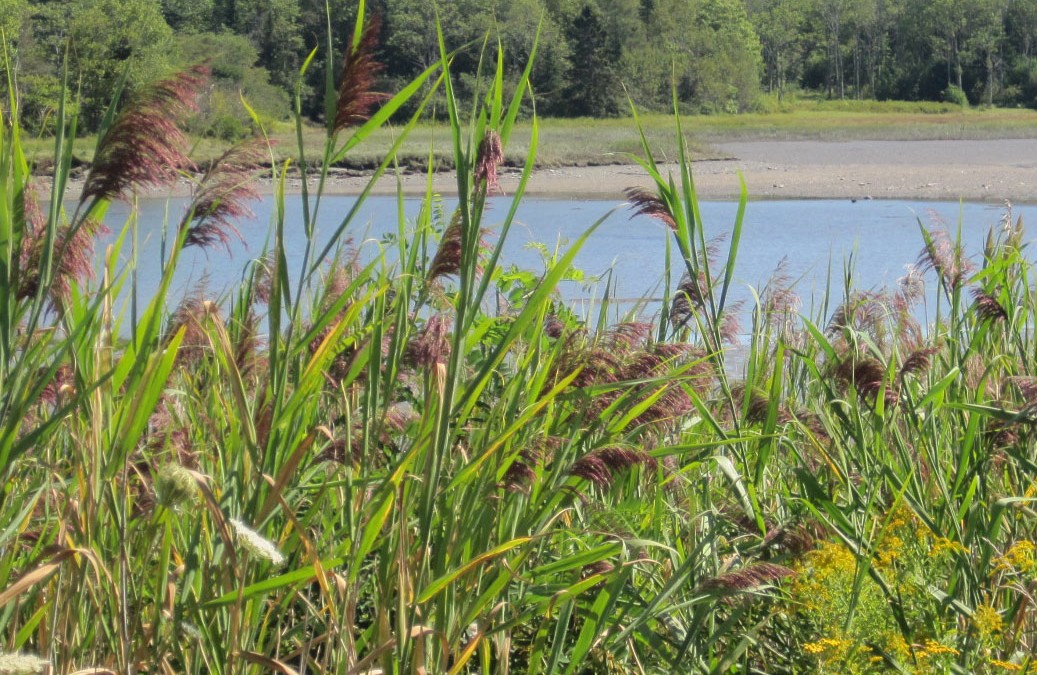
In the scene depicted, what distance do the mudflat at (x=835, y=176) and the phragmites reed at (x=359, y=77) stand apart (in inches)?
681

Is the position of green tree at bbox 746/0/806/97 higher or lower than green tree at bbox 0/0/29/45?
higher

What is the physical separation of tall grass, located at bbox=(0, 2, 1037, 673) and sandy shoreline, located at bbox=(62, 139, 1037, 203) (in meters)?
16.4

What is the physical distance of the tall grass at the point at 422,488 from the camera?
1334mm

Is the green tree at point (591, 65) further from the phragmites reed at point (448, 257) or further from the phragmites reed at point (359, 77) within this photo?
the phragmites reed at point (359, 77)

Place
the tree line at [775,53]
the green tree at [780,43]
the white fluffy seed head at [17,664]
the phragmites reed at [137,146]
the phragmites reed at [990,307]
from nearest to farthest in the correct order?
the white fluffy seed head at [17,664] → the phragmites reed at [137,146] → the phragmites reed at [990,307] → the tree line at [775,53] → the green tree at [780,43]

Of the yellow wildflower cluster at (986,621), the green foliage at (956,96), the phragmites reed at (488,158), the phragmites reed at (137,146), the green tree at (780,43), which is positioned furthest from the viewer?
the green tree at (780,43)

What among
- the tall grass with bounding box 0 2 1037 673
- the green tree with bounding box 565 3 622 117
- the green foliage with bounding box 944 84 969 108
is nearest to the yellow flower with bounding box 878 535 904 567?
the tall grass with bounding box 0 2 1037 673

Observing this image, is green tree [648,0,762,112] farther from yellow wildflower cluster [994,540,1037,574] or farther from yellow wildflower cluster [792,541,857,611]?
yellow wildflower cluster [792,541,857,611]

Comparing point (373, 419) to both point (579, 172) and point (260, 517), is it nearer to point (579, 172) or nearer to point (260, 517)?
point (260, 517)

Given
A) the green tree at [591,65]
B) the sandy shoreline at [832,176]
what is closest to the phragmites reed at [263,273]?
the sandy shoreline at [832,176]

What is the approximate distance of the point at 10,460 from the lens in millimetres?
1378

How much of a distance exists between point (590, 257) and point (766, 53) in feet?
236

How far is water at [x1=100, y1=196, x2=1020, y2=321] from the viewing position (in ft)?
26.0

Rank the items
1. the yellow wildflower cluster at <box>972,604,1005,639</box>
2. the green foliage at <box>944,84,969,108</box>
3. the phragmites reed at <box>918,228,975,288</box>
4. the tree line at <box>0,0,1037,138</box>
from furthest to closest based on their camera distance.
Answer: the green foliage at <box>944,84,969,108</box> → the tree line at <box>0,0,1037,138</box> → the phragmites reed at <box>918,228,975,288</box> → the yellow wildflower cluster at <box>972,604,1005,639</box>
